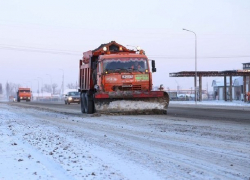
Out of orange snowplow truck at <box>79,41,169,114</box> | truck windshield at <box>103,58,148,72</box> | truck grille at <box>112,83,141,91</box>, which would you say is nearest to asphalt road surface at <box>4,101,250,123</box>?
orange snowplow truck at <box>79,41,169,114</box>

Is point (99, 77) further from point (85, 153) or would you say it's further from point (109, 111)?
point (85, 153)

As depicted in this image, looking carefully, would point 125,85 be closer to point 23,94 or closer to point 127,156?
point 127,156

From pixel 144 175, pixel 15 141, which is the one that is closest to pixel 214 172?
pixel 144 175

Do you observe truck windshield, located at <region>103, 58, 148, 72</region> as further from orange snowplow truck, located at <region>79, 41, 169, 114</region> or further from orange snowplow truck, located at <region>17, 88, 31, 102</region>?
orange snowplow truck, located at <region>17, 88, 31, 102</region>

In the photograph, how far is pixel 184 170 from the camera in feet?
20.9

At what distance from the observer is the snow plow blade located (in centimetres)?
2116

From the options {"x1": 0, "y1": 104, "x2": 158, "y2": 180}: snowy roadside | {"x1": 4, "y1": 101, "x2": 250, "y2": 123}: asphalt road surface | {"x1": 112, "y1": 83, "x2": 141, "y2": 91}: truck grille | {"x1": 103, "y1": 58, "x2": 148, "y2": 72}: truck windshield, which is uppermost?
{"x1": 103, "y1": 58, "x2": 148, "y2": 72}: truck windshield

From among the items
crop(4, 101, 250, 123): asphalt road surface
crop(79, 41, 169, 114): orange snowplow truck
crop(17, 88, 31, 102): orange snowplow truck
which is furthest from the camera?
crop(17, 88, 31, 102): orange snowplow truck

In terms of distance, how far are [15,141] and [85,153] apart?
2773 millimetres

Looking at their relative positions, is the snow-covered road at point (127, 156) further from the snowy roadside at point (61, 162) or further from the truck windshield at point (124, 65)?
the truck windshield at point (124, 65)

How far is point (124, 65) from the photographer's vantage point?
71.9 ft

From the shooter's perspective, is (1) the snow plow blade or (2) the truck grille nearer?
(1) the snow plow blade

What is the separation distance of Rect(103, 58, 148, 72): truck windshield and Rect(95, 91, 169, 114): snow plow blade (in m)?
1.48

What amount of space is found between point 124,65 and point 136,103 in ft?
6.47
